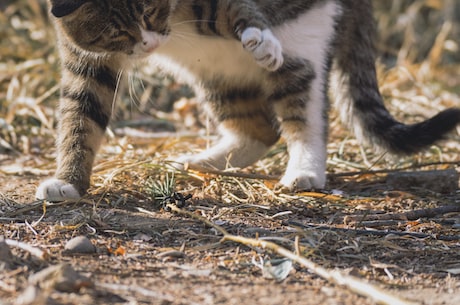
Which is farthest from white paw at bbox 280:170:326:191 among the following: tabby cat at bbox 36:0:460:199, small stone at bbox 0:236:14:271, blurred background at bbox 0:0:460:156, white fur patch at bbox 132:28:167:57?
small stone at bbox 0:236:14:271

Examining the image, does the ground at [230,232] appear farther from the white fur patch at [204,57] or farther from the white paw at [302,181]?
the white fur patch at [204,57]

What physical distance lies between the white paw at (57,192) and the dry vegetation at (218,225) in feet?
0.19

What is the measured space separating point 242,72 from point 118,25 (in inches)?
28.5

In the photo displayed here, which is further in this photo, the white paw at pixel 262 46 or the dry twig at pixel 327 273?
the white paw at pixel 262 46

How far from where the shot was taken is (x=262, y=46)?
3.16 meters

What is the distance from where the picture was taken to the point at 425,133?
Answer: 3.38 meters

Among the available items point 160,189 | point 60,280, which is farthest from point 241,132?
point 60,280

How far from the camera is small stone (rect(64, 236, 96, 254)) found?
2348 millimetres

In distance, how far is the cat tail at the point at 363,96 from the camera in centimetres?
350

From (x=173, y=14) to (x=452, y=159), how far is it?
1.77 meters

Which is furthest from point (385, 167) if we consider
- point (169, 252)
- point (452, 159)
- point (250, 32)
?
point (169, 252)

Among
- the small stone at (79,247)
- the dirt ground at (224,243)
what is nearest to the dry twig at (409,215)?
the dirt ground at (224,243)

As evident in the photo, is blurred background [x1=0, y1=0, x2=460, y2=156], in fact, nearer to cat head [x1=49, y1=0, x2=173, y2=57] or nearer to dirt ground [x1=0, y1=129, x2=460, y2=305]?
cat head [x1=49, y1=0, x2=173, y2=57]

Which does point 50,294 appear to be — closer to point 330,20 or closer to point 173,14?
point 173,14
